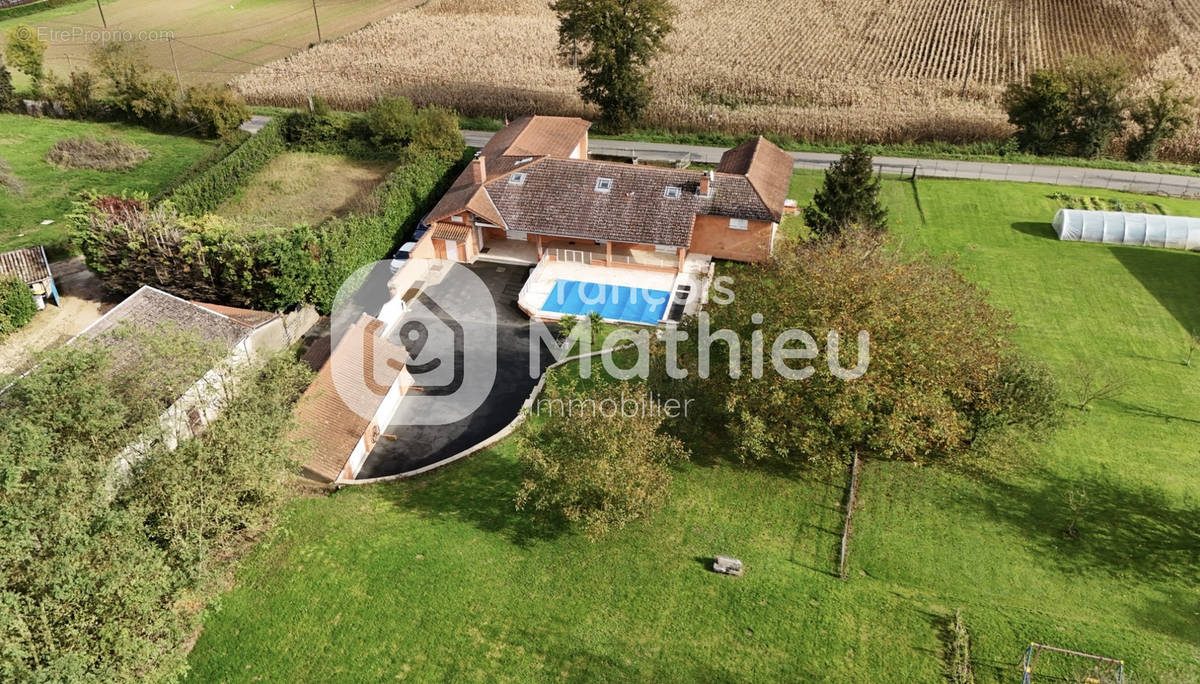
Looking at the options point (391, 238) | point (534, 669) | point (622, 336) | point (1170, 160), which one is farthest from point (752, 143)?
point (534, 669)

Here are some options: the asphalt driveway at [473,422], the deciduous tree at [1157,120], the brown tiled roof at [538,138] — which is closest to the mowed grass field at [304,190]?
the brown tiled roof at [538,138]

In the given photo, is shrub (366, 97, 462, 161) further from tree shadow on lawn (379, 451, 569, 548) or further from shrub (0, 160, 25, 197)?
tree shadow on lawn (379, 451, 569, 548)

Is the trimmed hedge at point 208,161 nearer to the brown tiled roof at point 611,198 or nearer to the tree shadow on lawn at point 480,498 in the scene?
the brown tiled roof at point 611,198

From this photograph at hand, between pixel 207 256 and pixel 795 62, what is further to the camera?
pixel 795 62

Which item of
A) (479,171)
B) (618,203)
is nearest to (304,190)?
(479,171)

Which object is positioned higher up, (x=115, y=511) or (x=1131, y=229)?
(x=115, y=511)

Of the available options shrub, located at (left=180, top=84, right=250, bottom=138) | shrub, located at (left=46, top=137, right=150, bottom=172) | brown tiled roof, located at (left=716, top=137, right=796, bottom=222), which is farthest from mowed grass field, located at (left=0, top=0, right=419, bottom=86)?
brown tiled roof, located at (left=716, top=137, right=796, bottom=222)

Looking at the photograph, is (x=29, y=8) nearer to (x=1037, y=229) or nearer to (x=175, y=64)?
(x=175, y=64)
